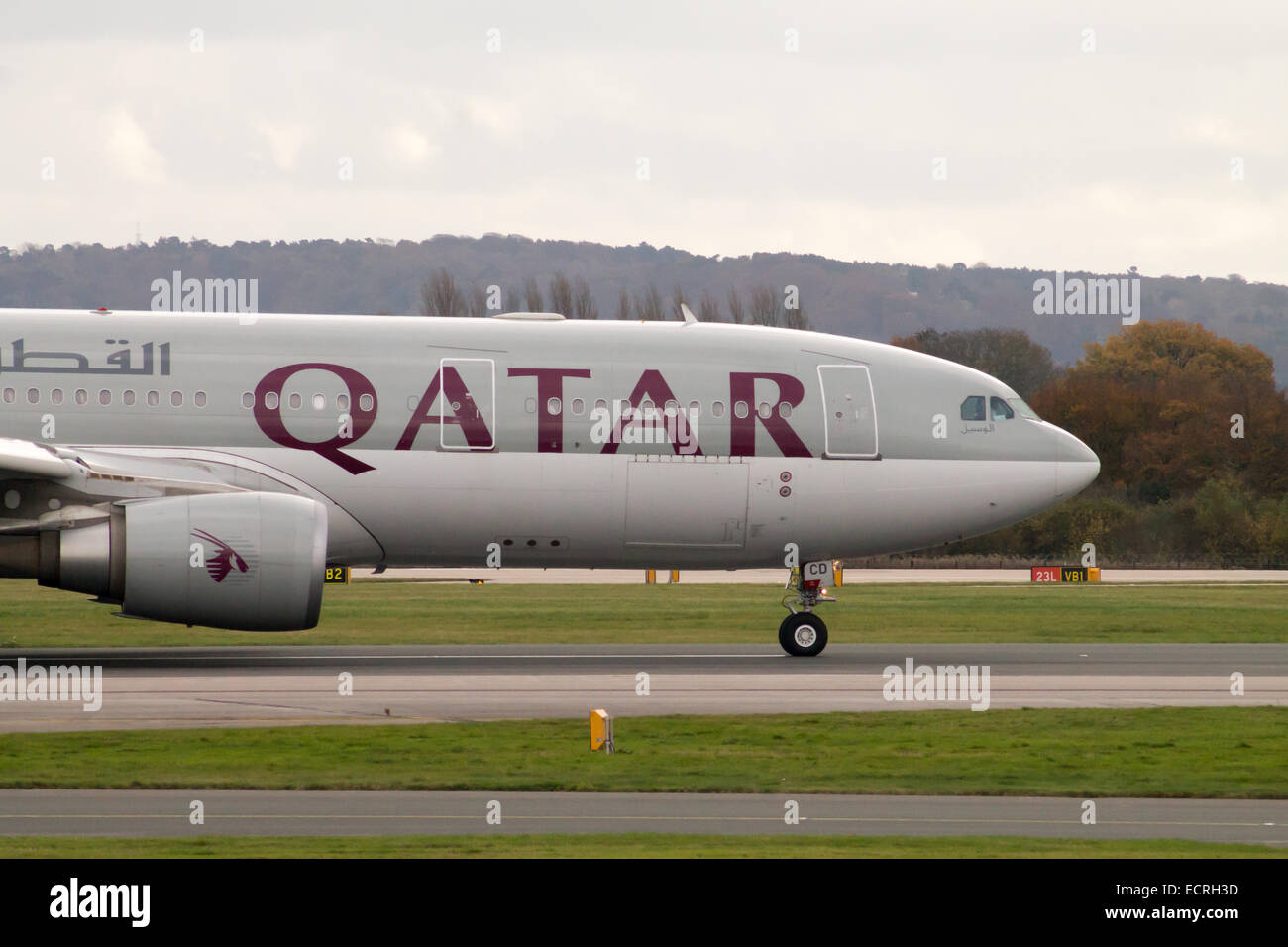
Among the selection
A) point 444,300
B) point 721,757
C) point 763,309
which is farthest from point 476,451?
point 763,309

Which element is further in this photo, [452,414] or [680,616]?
[680,616]

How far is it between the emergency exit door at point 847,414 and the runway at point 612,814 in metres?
12.7

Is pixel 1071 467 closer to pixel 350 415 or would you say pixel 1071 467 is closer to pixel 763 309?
pixel 350 415

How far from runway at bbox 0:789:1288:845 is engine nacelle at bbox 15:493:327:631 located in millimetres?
8482

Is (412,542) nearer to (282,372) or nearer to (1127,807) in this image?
(282,372)

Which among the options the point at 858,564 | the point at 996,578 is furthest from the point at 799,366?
the point at 858,564

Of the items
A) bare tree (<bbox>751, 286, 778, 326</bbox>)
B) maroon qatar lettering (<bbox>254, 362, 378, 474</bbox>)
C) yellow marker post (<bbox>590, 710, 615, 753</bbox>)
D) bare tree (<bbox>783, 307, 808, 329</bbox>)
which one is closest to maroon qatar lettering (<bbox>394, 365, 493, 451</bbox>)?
maroon qatar lettering (<bbox>254, 362, 378, 474</bbox>)

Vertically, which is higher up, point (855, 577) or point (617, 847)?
point (855, 577)

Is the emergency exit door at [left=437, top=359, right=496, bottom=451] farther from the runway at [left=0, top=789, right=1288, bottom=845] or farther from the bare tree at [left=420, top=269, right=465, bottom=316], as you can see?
the bare tree at [left=420, top=269, right=465, bottom=316]

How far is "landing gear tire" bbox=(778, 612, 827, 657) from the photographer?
27.3 meters

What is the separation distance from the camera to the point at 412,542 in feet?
85.6

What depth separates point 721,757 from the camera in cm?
1661

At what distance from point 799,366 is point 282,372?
851 cm

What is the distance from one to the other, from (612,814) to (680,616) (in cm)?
2369
